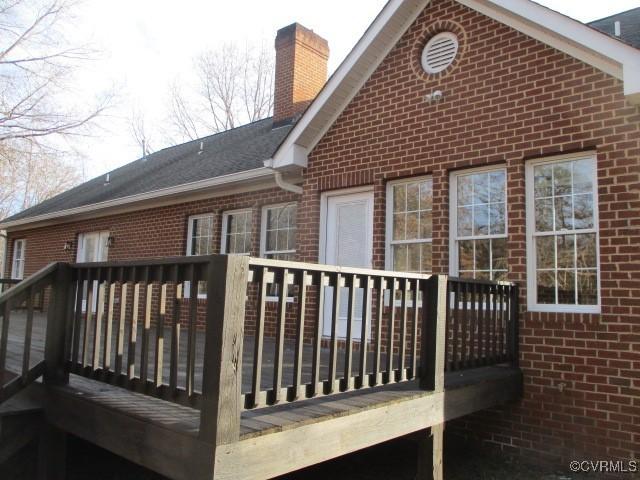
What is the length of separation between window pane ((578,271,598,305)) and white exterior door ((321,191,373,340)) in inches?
103

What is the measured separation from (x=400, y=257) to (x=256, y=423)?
413cm

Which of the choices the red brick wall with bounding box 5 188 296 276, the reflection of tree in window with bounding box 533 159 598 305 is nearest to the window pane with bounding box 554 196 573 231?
the reflection of tree in window with bounding box 533 159 598 305

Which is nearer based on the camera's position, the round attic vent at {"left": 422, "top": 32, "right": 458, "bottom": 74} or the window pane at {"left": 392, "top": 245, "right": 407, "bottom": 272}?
the round attic vent at {"left": 422, "top": 32, "right": 458, "bottom": 74}

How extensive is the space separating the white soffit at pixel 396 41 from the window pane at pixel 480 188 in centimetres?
157

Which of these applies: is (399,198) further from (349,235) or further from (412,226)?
(349,235)

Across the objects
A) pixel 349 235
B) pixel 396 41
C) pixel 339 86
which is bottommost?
pixel 349 235

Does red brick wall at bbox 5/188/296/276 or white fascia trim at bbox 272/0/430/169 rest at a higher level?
white fascia trim at bbox 272/0/430/169

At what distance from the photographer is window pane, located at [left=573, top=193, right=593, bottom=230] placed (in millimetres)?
5359

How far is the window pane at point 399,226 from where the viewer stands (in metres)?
6.90

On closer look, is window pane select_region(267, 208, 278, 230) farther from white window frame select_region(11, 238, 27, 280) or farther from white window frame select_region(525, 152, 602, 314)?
white window frame select_region(11, 238, 27, 280)

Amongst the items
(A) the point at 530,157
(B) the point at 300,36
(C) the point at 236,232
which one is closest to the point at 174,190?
(C) the point at 236,232

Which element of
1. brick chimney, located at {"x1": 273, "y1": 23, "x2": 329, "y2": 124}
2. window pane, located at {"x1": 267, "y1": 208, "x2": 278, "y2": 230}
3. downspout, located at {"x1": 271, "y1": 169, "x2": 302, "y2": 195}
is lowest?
window pane, located at {"x1": 267, "y1": 208, "x2": 278, "y2": 230}

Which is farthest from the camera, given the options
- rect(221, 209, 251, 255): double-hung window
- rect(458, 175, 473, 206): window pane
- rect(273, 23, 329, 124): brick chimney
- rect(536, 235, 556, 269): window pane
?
rect(273, 23, 329, 124): brick chimney

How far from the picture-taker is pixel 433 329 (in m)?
4.27
